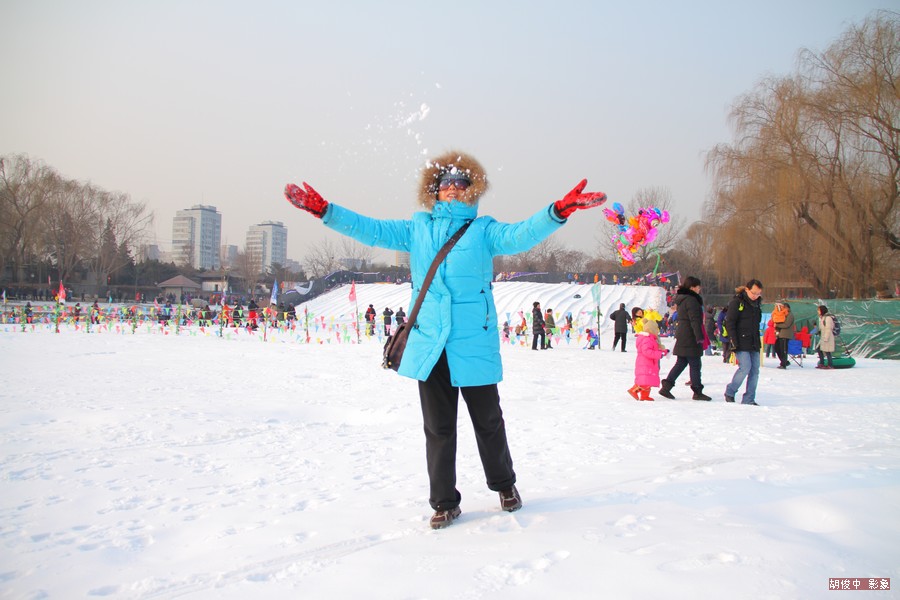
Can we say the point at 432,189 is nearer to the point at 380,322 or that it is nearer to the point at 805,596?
the point at 805,596

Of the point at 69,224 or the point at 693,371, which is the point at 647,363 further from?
the point at 69,224

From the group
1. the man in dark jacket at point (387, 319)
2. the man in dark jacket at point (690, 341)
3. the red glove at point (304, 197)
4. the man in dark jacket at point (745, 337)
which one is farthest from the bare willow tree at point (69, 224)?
the red glove at point (304, 197)

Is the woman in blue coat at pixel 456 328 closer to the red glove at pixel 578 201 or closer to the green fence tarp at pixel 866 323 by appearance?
the red glove at pixel 578 201

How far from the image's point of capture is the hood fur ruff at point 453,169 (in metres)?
3.37

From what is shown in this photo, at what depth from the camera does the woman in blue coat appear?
2.97 m

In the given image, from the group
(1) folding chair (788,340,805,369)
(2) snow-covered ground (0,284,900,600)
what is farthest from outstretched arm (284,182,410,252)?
(1) folding chair (788,340,805,369)

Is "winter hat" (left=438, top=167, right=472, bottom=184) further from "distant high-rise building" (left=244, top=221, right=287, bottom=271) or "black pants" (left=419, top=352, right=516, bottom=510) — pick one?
"distant high-rise building" (left=244, top=221, right=287, bottom=271)

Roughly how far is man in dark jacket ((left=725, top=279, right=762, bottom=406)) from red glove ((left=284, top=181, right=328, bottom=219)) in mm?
6214

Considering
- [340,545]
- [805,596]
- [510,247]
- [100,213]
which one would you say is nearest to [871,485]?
[805,596]

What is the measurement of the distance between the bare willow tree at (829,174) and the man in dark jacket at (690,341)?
15.7m

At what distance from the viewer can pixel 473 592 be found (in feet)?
6.91

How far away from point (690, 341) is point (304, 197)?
20.8 feet

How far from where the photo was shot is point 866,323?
16594 mm

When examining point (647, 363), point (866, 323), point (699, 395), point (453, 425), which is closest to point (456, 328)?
point (453, 425)
